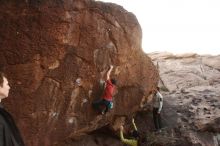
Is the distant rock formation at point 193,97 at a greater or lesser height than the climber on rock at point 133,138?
greater

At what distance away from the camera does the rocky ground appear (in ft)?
46.7

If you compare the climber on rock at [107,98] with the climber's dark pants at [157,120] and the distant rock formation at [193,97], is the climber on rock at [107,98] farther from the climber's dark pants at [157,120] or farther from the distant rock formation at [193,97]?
the distant rock formation at [193,97]

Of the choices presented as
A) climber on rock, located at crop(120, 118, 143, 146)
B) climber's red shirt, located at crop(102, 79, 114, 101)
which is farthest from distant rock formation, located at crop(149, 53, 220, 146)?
climber's red shirt, located at crop(102, 79, 114, 101)

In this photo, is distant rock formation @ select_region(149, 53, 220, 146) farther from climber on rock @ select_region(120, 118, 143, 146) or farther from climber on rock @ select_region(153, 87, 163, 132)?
climber on rock @ select_region(120, 118, 143, 146)

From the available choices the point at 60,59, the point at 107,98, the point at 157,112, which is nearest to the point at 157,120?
the point at 157,112

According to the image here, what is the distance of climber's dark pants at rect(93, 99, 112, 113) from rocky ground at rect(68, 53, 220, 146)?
1.61m

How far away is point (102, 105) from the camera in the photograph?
12375 millimetres

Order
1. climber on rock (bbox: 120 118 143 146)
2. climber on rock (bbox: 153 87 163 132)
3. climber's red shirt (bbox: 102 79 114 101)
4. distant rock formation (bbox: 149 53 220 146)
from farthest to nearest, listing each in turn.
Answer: climber on rock (bbox: 153 87 163 132) → distant rock formation (bbox: 149 53 220 146) → climber on rock (bbox: 120 118 143 146) → climber's red shirt (bbox: 102 79 114 101)

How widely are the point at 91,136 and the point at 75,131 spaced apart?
158 centimetres

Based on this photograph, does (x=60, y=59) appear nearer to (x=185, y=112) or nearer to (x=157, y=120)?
(x=157, y=120)

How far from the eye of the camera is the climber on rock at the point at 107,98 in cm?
1214

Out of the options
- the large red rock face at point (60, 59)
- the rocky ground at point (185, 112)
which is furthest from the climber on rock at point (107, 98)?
the rocky ground at point (185, 112)

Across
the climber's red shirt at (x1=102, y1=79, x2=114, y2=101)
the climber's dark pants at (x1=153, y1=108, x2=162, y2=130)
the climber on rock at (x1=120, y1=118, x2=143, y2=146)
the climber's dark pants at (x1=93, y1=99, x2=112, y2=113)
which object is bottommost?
the climber on rock at (x1=120, y1=118, x2=143, y2=146)

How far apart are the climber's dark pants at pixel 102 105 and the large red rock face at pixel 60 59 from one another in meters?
0.24
